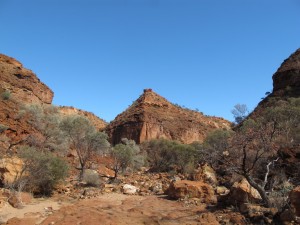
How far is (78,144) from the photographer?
21.9 m

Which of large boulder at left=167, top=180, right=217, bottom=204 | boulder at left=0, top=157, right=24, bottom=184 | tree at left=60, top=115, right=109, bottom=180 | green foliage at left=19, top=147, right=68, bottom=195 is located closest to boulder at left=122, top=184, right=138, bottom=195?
large boulder at left=167, top=180, right=217, bottom=204

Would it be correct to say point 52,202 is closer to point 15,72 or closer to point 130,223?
point 130,223

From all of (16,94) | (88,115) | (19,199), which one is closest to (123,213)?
(19,199)

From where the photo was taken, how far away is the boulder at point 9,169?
14523mm

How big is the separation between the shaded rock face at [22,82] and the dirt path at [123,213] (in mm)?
29482

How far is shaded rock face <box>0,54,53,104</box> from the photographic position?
4109 centimetres

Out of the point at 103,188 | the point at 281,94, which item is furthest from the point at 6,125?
the point at 281,94

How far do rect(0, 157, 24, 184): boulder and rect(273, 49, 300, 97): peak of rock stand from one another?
3381cm

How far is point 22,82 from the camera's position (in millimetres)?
43312

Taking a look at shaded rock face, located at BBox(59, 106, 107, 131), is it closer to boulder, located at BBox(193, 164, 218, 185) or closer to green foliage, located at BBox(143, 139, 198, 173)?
green foliage, located at BBox(143, 139, 198, 173)

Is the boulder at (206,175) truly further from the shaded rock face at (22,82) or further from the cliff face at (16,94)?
the shaded rock face at (22,82)

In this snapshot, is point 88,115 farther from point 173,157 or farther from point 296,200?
point 296,200

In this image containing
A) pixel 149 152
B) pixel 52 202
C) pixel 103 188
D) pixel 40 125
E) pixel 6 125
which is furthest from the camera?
pixel 149 152

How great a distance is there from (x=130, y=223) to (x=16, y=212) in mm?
4038
